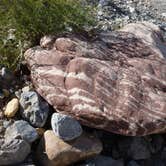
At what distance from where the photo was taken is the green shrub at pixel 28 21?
5.39m

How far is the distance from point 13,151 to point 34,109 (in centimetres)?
50

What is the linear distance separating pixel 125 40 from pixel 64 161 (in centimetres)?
163

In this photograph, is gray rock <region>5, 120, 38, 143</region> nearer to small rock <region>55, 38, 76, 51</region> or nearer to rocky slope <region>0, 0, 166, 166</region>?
rocky slope <region>0, 0, 166, 166</region>

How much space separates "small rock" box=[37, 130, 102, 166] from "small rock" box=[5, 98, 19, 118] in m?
0.40

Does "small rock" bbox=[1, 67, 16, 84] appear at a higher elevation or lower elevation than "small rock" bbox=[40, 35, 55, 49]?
lower

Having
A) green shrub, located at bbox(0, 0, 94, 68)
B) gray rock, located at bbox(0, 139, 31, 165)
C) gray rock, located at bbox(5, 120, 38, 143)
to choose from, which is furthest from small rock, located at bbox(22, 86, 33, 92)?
gray rock, located at bbox(0, 139, 31, 165)

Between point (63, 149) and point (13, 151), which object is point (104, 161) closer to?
point (63, 149)

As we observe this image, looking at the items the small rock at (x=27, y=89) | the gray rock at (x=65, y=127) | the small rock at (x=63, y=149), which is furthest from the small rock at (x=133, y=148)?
the small rock at (x=27, y=89)

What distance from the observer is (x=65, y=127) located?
15.5ft

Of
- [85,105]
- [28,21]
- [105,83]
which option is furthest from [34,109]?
[28,21]

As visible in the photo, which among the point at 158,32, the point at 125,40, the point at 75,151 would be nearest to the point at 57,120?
the point at 75,151

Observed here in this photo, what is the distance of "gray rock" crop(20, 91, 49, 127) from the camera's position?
4914 mm

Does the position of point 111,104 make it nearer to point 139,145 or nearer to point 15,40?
point 139,145

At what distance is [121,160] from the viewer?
5.10 m
